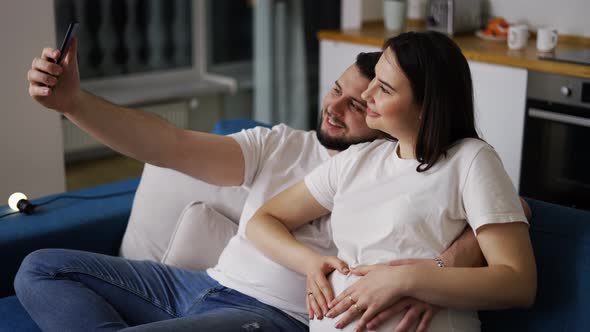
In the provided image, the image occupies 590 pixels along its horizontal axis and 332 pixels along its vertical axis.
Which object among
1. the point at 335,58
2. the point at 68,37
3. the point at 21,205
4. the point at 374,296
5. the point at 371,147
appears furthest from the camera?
the point at 335,58

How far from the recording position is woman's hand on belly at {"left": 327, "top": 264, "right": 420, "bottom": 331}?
1549mm

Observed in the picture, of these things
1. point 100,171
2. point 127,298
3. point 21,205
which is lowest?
point 100,171

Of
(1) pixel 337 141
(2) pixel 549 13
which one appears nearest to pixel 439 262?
(1) pixel 337 141

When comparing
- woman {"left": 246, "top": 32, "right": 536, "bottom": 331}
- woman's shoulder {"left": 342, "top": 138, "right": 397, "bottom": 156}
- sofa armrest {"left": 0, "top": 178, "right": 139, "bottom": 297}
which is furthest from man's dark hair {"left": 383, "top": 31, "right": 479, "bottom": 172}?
sofa armrest {"left": 0, "top": 178, "right": 139, "bottom": 297}

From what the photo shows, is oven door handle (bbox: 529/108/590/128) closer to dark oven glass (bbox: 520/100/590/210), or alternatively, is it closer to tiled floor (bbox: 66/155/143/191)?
dark oven glass (bbox: 520/100/590/210)

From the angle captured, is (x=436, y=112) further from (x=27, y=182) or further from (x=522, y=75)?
(x=27, y=182)

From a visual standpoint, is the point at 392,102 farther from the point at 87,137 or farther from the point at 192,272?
the point at 87,137

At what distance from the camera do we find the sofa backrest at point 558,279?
5.31ft

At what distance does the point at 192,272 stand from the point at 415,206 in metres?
0.70

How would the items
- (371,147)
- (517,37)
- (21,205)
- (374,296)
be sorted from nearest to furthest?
(374,296) < (371,147) < (21,205) < (517,37)

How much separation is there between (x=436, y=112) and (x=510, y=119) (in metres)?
1.68

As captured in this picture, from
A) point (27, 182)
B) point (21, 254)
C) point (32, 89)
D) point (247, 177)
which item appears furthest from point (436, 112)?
point (27, 182)

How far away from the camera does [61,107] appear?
179 centimetres

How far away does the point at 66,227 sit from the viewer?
223 cm
